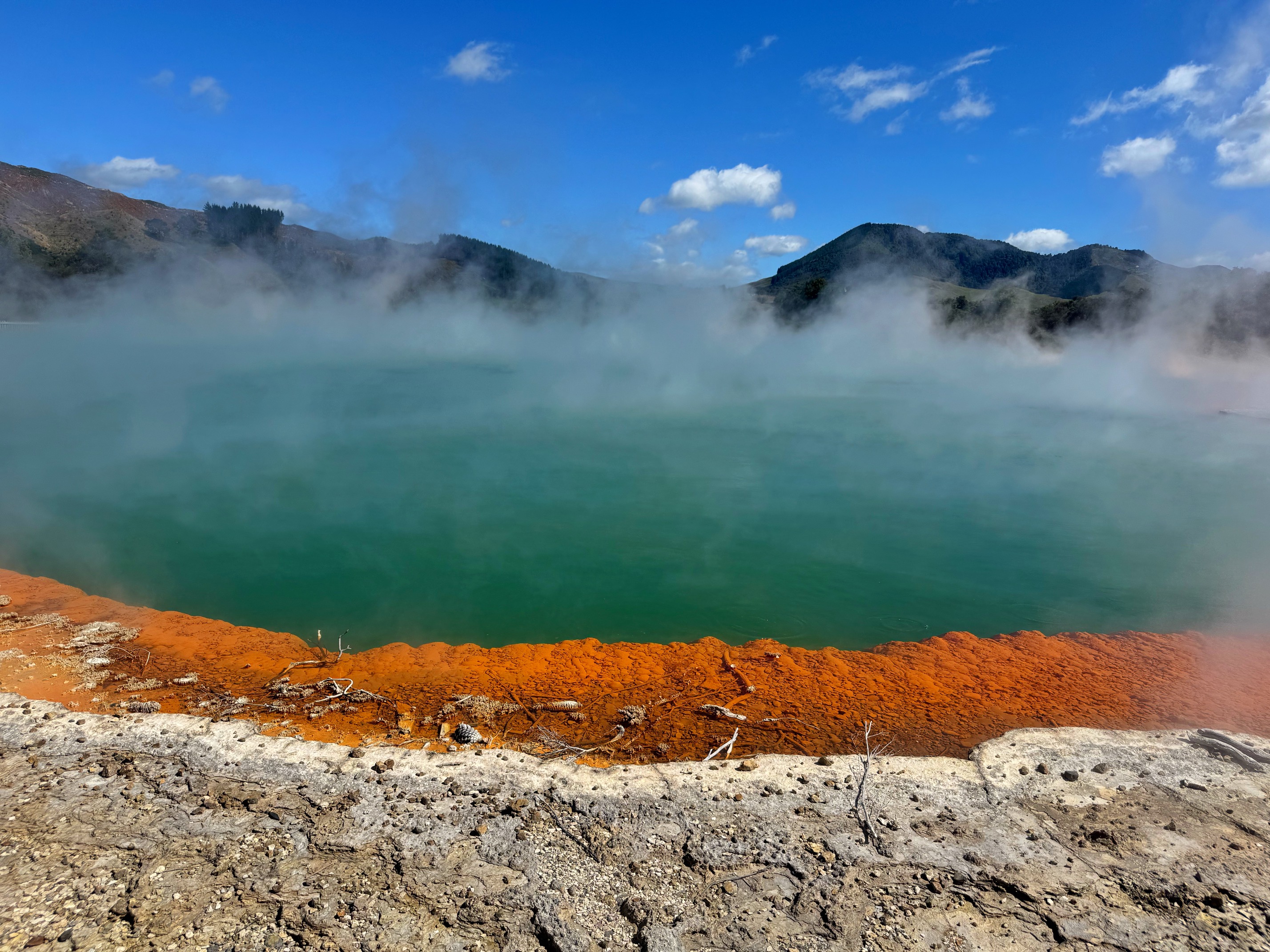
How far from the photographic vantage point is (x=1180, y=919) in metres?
2.53

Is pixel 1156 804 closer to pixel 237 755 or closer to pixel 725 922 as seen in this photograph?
pixel 725 922

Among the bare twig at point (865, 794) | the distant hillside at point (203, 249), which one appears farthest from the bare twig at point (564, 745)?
the distant hillside at point (203, 249)

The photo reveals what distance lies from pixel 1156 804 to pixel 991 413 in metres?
16.9

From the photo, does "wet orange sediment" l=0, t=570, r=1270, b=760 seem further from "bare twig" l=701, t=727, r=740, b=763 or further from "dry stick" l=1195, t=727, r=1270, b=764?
"dry stick" l=1195, t=727, r=1270, b=764

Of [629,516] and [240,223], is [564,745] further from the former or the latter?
[240,223]

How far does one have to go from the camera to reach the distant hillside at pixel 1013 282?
26.2m

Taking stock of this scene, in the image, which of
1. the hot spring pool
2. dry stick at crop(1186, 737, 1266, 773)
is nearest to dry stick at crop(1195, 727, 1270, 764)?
dry stick at crop(1186, 737, 1266, 773)

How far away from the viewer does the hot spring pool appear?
6586mm

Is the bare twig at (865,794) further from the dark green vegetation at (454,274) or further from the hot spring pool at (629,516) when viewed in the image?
the dark green vegetation at (454,274)

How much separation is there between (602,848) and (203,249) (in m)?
55.1

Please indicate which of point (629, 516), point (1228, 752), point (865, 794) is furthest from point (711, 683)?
point (629, 516)

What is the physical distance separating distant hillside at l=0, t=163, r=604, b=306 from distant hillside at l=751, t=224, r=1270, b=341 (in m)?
19.9

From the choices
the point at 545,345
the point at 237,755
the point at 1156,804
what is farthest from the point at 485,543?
the point at 545,345

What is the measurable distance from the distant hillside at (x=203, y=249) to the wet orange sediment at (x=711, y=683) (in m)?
37.2
